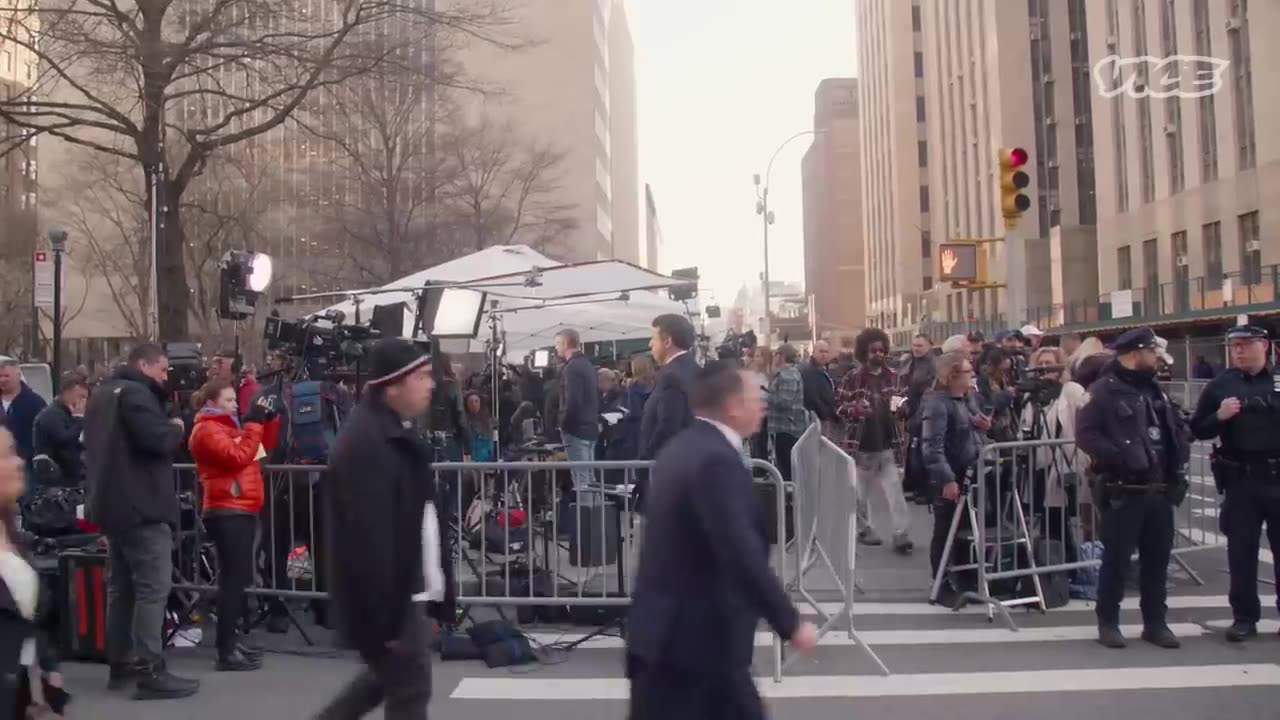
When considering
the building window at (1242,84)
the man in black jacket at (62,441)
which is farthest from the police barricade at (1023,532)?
the building window at (1242,84)

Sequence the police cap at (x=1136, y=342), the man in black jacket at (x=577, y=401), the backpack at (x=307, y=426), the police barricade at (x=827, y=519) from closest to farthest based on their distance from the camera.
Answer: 1. the police barricade at (x=827, y=519)
2. the police cap at (x=1136, y=342)
3. the backpack at (x=307, y=426)
4. the man in black jacket at (x=577, y=401)

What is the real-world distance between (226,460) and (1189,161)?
4004cm

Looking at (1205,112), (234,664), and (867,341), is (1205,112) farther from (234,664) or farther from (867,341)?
(234,664)

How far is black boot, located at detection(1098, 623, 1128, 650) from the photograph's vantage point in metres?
7.55

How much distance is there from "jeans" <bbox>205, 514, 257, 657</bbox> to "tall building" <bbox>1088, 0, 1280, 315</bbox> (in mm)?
32584

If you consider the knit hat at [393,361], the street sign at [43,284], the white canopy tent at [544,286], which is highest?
the street sign at [43,284]

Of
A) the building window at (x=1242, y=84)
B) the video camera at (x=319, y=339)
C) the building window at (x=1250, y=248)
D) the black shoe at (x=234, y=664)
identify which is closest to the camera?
the black shoe at (x=234, y=664)

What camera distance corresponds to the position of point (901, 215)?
81375 mm

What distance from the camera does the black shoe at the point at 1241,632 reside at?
7594mm

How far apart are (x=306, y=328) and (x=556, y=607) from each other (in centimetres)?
293

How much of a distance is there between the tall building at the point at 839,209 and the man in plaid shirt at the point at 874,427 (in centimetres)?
10024

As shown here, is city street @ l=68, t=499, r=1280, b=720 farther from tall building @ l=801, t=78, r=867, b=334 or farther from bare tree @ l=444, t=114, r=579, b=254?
tall building @ l=801, t=78, r=867, b=334

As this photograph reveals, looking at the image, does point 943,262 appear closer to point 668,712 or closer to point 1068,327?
point 668,712

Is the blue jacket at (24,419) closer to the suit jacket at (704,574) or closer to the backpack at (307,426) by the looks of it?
the backpack at (307,426)
